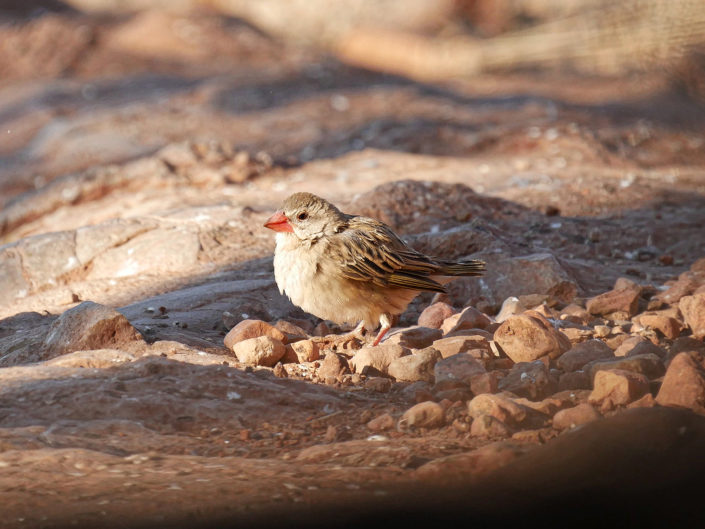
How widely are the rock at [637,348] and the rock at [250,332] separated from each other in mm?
1565

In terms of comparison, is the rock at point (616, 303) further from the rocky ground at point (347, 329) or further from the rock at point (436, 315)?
the rock at point (436, 315)

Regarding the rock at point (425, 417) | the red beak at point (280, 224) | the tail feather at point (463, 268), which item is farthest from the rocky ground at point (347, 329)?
the red beak at point (280, 224)

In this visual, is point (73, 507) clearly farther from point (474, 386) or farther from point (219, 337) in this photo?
point (219, 337)

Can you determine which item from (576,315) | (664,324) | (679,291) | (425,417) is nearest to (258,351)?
(425,417)

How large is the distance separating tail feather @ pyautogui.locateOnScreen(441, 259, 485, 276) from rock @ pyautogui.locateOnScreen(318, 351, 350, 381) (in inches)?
34.0

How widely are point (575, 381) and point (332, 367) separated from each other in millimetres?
1045

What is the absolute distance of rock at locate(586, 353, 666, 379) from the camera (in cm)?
331

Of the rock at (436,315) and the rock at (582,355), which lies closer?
the rock at (582,355)

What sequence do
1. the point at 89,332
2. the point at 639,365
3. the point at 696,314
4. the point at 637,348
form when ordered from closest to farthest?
the point at 639,365 → the point at 637,348 → the point at 89,332 → the point at 696,314

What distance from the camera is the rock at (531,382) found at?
131 inches

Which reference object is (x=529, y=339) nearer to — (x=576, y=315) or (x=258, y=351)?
(x=576, y=315)

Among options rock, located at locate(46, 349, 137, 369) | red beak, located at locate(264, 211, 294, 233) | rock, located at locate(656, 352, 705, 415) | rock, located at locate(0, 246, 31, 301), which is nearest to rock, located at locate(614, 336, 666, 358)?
rock, located at locate(656, 352, 705, 415)

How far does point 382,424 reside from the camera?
3.09m

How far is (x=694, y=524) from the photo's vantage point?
218cm
